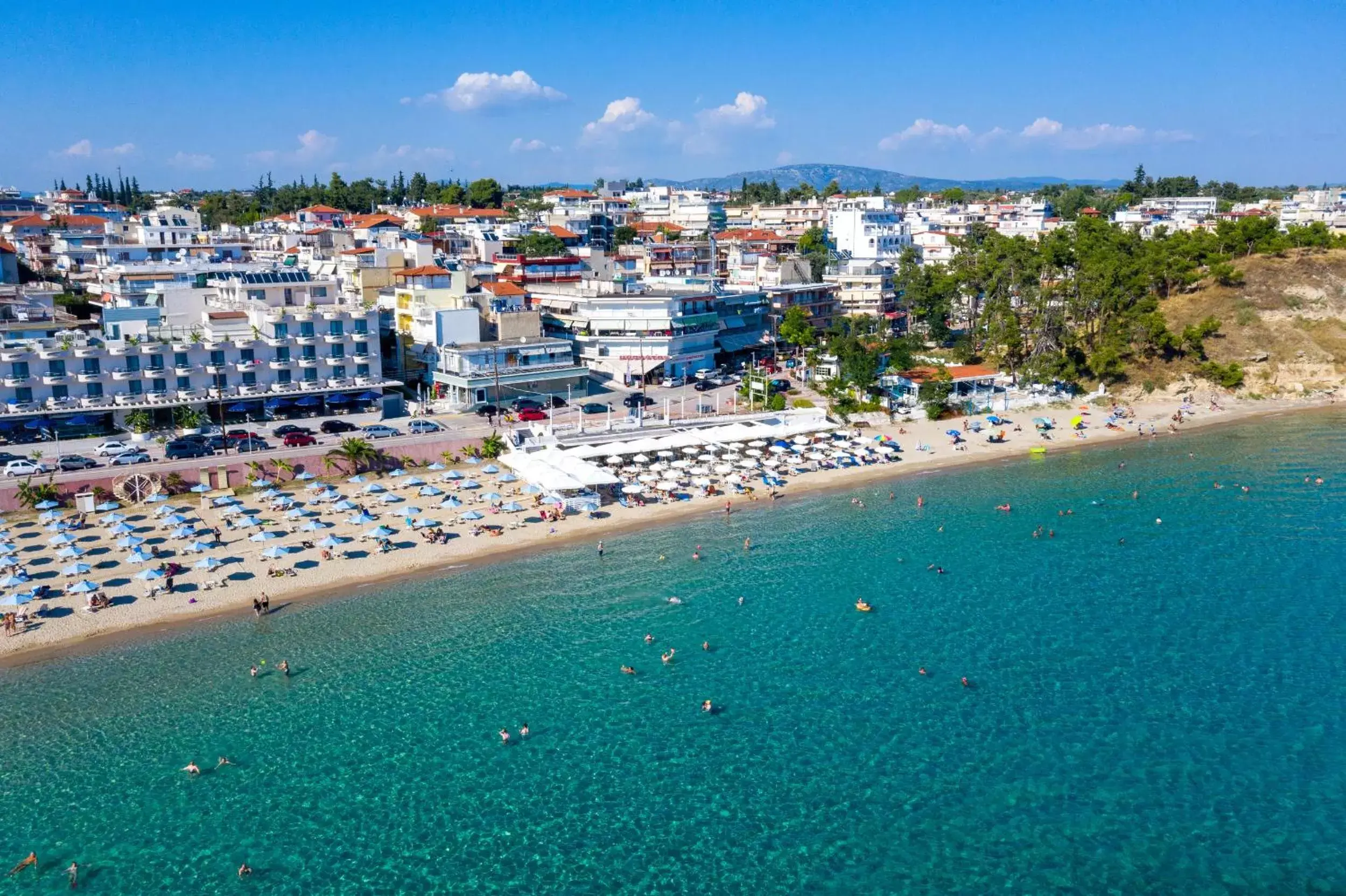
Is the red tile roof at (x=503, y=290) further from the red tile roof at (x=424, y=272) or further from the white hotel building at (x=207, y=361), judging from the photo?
the white hotel building at (x=207, y=361)

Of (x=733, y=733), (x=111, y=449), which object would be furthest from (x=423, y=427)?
(x=733, y=733)

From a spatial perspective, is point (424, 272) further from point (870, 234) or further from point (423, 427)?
point (870, 234)

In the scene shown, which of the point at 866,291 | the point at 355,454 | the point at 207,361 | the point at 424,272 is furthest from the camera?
the point at 866,291

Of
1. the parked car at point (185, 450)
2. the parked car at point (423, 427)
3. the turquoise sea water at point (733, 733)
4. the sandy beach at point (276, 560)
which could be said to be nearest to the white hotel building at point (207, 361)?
the parked car at point (185, 450)

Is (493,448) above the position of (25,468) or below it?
below

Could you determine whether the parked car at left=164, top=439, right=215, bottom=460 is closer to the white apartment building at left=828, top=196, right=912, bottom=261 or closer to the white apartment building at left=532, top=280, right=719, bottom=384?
the white apartment building at left=532, top=280, right=719, bottom=384

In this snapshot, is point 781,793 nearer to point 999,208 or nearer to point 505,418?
point 505,418

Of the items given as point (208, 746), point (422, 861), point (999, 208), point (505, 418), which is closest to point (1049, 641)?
point (422, 861)

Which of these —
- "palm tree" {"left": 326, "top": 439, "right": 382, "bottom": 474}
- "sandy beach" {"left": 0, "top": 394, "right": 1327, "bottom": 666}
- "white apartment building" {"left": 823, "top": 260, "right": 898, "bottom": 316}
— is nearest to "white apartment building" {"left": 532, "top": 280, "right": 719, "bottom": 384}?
"sandy beach" {"left": 0, "top": 394, "right": 1327, "bottom": 666}
